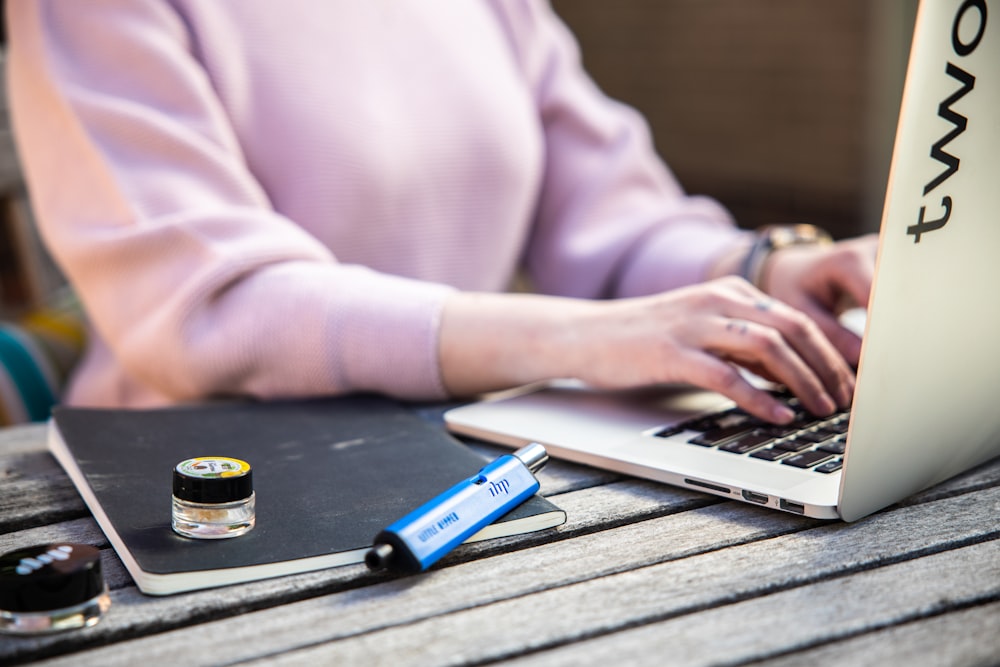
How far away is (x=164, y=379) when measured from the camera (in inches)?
38.2

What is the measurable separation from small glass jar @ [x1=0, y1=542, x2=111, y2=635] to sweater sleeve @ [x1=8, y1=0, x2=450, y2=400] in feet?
1.24

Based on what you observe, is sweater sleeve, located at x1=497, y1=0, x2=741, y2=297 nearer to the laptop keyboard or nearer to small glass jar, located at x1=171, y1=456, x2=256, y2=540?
the laptop keyboard

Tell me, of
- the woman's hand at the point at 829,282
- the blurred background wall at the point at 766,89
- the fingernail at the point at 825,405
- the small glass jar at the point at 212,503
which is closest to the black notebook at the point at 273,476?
the small glass jar at the point at 212,503

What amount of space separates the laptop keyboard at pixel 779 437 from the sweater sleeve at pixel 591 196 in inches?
17.6

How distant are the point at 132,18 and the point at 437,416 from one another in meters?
0.46

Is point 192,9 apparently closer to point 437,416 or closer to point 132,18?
point 132,18

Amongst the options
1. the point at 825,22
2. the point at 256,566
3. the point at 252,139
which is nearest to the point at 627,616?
the point at 256,566

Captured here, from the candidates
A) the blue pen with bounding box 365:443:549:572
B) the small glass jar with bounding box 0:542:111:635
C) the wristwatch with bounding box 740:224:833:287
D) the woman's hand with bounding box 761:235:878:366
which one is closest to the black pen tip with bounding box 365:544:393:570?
the blue pen with bounding box 365:443:549:572

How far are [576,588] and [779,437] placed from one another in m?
0.26

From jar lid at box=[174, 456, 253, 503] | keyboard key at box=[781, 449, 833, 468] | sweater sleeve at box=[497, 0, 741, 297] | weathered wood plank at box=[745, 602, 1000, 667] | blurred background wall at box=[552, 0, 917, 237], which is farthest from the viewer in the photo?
blurred background wall at box=[552, 0, 917, 237]

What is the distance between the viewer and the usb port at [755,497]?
2.15 ft

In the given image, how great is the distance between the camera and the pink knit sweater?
918mm

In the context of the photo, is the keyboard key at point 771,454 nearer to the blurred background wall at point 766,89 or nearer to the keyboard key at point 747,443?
the keyboard key at point 747,443

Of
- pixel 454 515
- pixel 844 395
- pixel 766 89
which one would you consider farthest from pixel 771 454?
pixel 766 89
